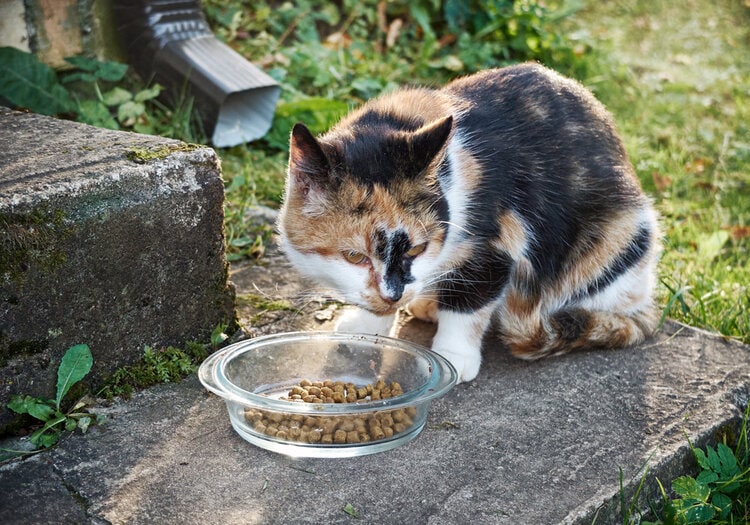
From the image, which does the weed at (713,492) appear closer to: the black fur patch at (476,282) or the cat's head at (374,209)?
the black fur patch at (476,282)

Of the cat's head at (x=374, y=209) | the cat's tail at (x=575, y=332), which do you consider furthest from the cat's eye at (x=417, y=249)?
the cat's tail at (x=575, y=332)

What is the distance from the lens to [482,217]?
9.28ft

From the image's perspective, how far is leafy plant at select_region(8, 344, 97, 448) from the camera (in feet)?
7.84

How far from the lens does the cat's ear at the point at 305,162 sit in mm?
2434

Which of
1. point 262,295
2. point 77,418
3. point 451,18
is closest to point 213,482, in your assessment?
point 77,418

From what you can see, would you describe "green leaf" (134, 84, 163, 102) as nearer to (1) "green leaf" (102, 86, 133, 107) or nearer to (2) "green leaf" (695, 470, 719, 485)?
(1) "green leaf" (102, 86, 133, 107)

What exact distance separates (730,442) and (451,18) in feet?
13.0

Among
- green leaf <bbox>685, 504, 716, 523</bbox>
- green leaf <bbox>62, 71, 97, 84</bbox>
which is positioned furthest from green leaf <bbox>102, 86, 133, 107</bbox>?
green leaf <bbox>685, 504, 716, 523</bbox>

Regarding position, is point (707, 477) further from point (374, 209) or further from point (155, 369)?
point (155, 369)

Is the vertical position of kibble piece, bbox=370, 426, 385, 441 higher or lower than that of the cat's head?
lower

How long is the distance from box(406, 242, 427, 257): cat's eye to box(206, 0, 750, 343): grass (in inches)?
44.6

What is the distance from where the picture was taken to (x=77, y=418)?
2.48 metres

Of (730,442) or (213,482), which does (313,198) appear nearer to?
(213,482)

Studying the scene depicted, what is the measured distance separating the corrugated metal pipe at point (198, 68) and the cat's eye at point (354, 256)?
6.39ft
